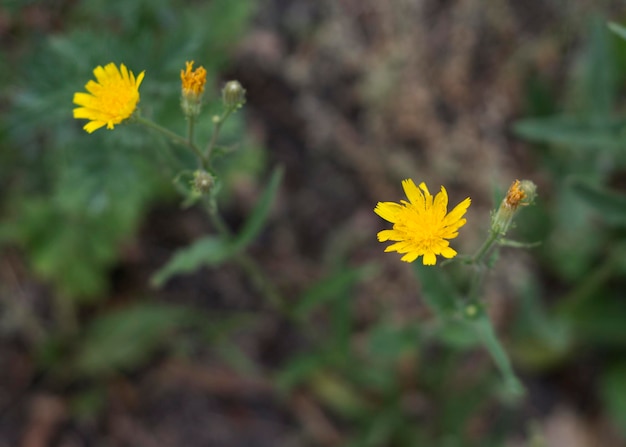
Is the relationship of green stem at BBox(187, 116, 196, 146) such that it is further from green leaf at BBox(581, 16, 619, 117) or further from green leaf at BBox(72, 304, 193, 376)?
green leaf at BBox(581, 16, 619, 117)

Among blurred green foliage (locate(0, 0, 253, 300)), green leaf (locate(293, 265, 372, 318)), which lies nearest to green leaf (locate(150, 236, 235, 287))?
blurred green foliage (locate(0, 0, 253, 300))

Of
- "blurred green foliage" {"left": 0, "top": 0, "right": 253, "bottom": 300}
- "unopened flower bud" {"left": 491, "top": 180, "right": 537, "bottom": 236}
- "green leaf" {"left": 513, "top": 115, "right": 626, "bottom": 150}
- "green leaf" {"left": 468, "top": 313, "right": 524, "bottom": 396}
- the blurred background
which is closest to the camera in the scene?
"unopened flower bud" {"left": 491, "top": 180, "right": 537, "bottom": 236}

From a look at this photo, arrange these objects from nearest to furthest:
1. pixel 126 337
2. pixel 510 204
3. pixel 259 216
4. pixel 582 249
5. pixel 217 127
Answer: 1. pixel 510 204
2. pixel 217 127
3. pixel 259 216
4. pixel 126 337
5. pixel 582 249

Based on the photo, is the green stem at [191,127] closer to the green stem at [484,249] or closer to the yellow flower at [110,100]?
the yellow flower at [110,100]

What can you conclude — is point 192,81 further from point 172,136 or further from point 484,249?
point 484,249

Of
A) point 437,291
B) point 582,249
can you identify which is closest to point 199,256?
point 437,291

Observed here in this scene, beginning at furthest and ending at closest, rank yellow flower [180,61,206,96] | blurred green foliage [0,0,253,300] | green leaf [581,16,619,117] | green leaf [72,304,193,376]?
green leaf [72,304,193,376] < green leaf [581,16,619,117] < blurred green foliage [0,0,253,300] < yellow flower [180,61,206,96]
